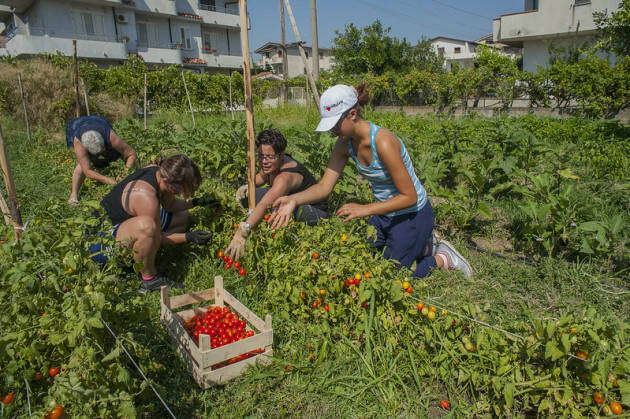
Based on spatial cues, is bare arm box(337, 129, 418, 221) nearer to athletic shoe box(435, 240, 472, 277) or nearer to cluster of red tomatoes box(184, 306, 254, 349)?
athletic shoe box(435, 240, 472, 277)

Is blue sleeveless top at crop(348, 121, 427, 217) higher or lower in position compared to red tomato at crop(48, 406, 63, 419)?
higher

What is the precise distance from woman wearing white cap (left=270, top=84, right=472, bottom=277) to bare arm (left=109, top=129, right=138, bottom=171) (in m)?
2.82

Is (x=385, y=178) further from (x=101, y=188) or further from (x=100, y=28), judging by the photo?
(x=100, y=28)

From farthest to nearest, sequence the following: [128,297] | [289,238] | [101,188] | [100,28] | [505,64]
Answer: [100,28], [505,64], [101,188], [289,238], [128,297]

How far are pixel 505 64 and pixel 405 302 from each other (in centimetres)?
1728

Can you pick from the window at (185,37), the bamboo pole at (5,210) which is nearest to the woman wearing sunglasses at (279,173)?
the bamboo pole at (5,210)

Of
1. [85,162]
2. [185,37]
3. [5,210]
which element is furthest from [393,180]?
[185,37]

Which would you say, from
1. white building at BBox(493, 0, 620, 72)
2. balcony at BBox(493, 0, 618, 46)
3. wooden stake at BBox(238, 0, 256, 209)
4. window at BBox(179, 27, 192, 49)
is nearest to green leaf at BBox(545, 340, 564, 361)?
wooden stake at BBox(238, 0, 256, 209)

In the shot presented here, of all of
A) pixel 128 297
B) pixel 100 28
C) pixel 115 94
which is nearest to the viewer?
pixel 128 297

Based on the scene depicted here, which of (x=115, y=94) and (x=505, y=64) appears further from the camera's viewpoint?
(x=505, y=64)

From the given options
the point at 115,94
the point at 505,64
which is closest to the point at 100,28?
the point at 115,94

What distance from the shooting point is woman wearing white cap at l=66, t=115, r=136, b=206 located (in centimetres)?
484

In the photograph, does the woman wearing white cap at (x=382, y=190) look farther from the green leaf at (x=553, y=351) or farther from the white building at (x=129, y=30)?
the white building at (x=129, y=30)

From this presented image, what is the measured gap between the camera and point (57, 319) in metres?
1.71
